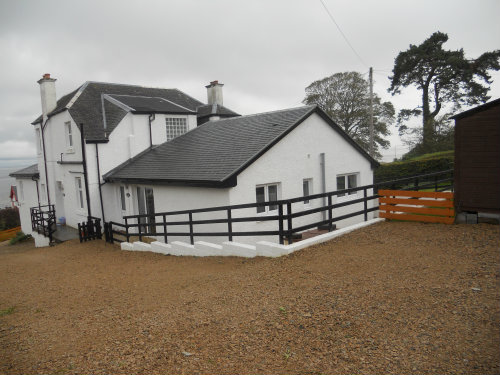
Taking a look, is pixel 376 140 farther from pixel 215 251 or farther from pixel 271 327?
pixel 271 327

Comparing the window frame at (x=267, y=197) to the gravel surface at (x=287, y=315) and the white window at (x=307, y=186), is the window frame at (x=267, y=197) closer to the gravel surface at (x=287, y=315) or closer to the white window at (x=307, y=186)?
the white window at (x=307, y=186)

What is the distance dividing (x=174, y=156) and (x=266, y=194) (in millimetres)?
5147

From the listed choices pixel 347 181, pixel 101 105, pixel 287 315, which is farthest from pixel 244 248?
pixel 101 105

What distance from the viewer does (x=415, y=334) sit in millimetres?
4504

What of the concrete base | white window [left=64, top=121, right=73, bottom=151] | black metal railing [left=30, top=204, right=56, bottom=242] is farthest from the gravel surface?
black metal railing [left=30, top=204, right=56, bottom=242]

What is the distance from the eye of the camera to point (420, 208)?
10.8 m

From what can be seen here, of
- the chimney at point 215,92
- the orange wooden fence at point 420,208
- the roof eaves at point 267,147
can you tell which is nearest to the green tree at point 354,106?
the chimney at point 215,92

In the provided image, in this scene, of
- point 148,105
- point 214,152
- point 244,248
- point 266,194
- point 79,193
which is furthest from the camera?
Result: point 148,105

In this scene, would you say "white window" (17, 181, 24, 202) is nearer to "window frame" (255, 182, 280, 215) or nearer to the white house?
the white house

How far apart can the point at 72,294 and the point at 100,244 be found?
860 cm

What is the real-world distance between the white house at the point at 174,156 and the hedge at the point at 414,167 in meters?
8.54

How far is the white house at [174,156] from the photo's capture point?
13094mm

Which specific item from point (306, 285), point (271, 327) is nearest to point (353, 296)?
point (306, 285)

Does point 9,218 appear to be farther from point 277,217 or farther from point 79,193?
point 277,217
